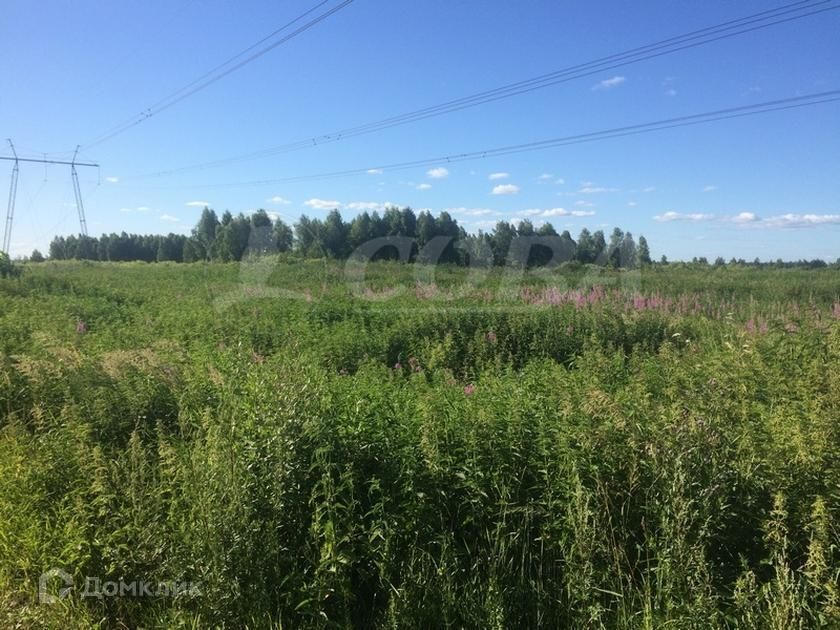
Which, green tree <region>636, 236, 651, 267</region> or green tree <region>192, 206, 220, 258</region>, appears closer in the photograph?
green tree <region>636, 236, 651, 267</region>

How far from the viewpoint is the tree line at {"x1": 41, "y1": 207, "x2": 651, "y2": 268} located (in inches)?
802

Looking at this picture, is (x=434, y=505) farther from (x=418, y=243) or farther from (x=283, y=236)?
(x=283, y=236)

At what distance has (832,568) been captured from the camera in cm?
303

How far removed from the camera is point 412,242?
21.9 meters

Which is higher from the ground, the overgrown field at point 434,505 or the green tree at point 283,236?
the green tree at point 283,236

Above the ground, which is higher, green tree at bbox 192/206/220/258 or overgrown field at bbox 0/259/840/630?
green tree at bbox 192/206/220/258

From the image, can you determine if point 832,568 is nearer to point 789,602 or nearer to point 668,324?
point 789,602

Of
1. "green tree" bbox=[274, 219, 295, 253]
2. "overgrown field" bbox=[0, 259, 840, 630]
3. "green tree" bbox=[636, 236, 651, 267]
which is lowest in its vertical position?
"overgrown field" bbox=[0, 259, 840, 630]

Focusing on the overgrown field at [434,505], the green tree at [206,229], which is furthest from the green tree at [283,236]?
the overgrown field at [434,505]

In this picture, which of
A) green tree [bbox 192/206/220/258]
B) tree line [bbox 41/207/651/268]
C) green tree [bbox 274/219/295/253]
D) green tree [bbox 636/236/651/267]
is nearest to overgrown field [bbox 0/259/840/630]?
tree line [bbox 41/207/651/268]

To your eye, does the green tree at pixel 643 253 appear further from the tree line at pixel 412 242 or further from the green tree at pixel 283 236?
the green tree at pixel 283 236

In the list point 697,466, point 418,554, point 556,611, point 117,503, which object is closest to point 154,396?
point 117,503

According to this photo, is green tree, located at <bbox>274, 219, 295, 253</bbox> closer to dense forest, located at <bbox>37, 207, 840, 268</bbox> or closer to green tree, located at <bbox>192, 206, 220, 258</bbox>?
dense forest, located at <bbox>37, 207, 840, 268</bbox>

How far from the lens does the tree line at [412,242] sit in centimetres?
2036
